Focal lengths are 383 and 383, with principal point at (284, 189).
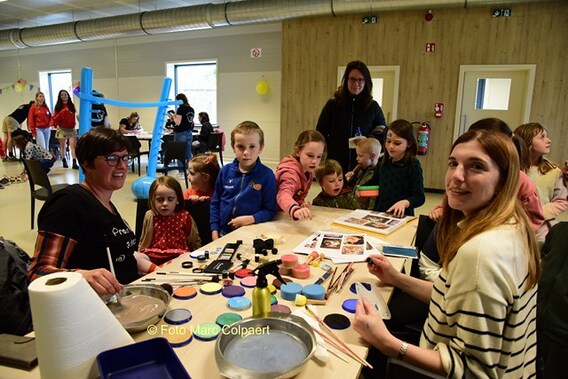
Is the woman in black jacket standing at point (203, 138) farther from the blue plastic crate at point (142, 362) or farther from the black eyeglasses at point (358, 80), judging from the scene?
the blue plastic crate at point (142, 362)

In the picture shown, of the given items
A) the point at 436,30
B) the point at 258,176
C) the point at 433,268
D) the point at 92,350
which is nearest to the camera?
the point at 92,350

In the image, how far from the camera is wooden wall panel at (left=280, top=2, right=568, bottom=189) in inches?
→ 223

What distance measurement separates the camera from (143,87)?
32.8 feet

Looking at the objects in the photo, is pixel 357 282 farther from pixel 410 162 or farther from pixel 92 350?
pixel 410 162

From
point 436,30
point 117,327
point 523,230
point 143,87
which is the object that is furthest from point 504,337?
point 143,87

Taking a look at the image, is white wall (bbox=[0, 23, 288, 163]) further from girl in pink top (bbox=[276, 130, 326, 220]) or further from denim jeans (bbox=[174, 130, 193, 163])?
girl in pink top (bbox=[276, 130, 326, 220])

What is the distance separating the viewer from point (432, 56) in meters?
6.17

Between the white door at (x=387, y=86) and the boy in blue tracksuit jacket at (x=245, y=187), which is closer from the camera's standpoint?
the boy in blue tracksuit jacket at (x=245, y=187)

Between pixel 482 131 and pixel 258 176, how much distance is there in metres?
1.40

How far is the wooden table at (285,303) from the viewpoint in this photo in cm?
90

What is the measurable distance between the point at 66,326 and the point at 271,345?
46 cm

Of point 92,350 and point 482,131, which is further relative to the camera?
point 482,131

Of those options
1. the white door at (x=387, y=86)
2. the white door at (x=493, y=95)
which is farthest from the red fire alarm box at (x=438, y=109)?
the white door at (x=387, y=86)

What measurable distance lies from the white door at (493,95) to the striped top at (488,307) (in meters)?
5.89
